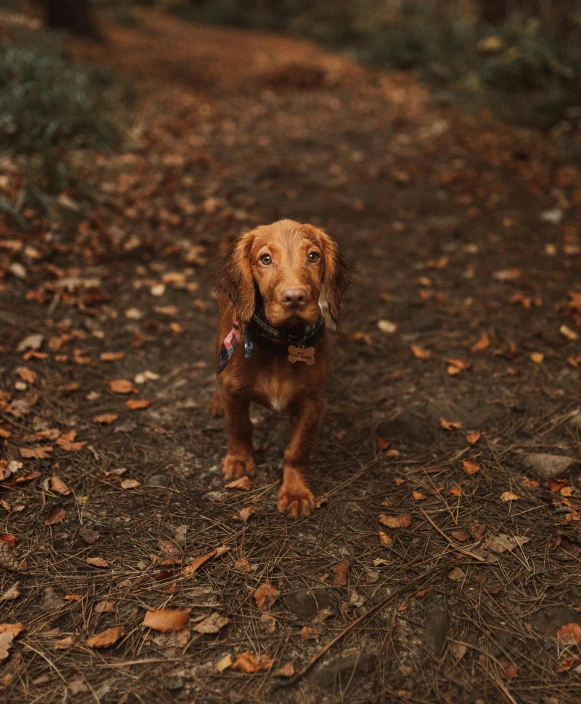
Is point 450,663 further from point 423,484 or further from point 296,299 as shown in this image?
point 296,299

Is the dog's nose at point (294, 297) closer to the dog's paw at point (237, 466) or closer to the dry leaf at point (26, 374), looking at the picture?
the dog's paw at point (237, 466)

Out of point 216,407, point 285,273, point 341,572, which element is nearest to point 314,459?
point 216,407

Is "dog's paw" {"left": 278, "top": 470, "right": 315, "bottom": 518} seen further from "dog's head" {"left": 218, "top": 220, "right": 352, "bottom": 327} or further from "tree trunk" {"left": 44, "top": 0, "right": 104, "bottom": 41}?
"tree trunk" {"left": 44, "top": 0, "right": 104, "bottom": 41}

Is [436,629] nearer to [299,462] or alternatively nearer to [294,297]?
[299,462]

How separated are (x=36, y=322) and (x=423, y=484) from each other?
10.2 ft

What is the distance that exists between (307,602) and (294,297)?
4.49 ft

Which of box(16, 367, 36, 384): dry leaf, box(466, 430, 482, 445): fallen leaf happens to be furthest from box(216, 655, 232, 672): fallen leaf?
box(16, 367, 36, 384): dry leaf

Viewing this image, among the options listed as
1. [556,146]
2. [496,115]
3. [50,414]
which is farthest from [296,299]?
[496,115]

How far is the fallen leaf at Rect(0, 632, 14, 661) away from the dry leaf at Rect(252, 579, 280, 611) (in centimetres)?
102

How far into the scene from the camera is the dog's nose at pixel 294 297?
8.38ft

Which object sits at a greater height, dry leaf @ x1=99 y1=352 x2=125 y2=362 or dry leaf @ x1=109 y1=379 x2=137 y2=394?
dry leaf @ x1=99 y1=352 x2=125 y2=362

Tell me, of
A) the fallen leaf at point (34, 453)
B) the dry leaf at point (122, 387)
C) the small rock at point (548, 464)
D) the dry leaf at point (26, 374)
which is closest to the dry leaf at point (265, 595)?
the fallen leaf at point (34, 453)

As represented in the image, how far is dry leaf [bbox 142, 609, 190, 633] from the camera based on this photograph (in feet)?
8.24

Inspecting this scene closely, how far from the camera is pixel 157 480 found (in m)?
3.37
